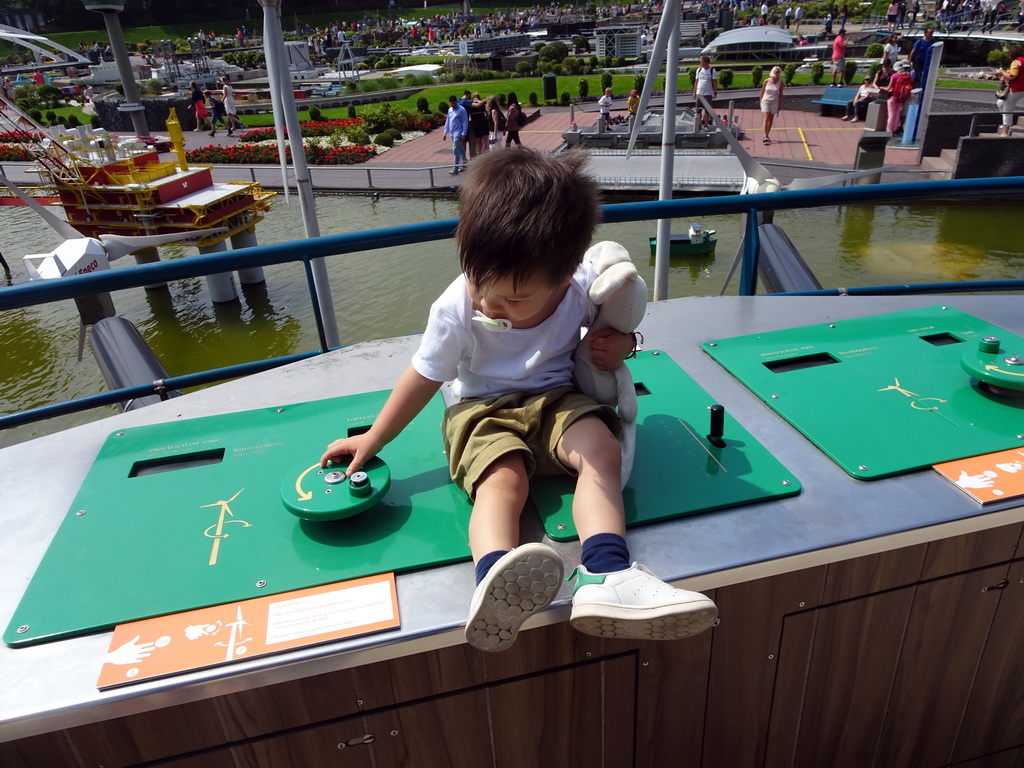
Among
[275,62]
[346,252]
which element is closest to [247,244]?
[275,62]

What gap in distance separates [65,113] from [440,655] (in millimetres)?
33411

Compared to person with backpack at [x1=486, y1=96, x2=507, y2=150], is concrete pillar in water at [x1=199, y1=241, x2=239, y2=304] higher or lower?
lower

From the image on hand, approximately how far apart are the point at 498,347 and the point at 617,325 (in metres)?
0.30

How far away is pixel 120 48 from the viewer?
13188 millimetres

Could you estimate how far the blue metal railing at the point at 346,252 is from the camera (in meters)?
2.36

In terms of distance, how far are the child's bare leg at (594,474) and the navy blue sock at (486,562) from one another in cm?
19

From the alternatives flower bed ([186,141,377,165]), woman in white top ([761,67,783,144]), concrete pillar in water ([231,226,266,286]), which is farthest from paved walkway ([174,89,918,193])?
concrete pillar in water ([231,226,266,286])

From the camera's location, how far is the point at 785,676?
1.69 m

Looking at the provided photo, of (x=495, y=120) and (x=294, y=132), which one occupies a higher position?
(x=294, y=132)

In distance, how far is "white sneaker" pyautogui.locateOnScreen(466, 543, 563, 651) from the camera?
49.1 inches

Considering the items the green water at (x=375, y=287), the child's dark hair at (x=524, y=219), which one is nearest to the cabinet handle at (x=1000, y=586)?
the child's dark hair at (x=524, y=219)

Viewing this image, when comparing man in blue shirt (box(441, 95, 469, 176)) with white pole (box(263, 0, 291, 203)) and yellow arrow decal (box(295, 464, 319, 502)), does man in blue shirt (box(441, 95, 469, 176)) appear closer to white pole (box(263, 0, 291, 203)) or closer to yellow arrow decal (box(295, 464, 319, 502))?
white pole (box(263, 0, 291, 203))

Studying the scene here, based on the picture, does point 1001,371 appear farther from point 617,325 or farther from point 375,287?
point 375,287

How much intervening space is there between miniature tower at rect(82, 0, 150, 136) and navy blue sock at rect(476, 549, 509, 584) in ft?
45.6
